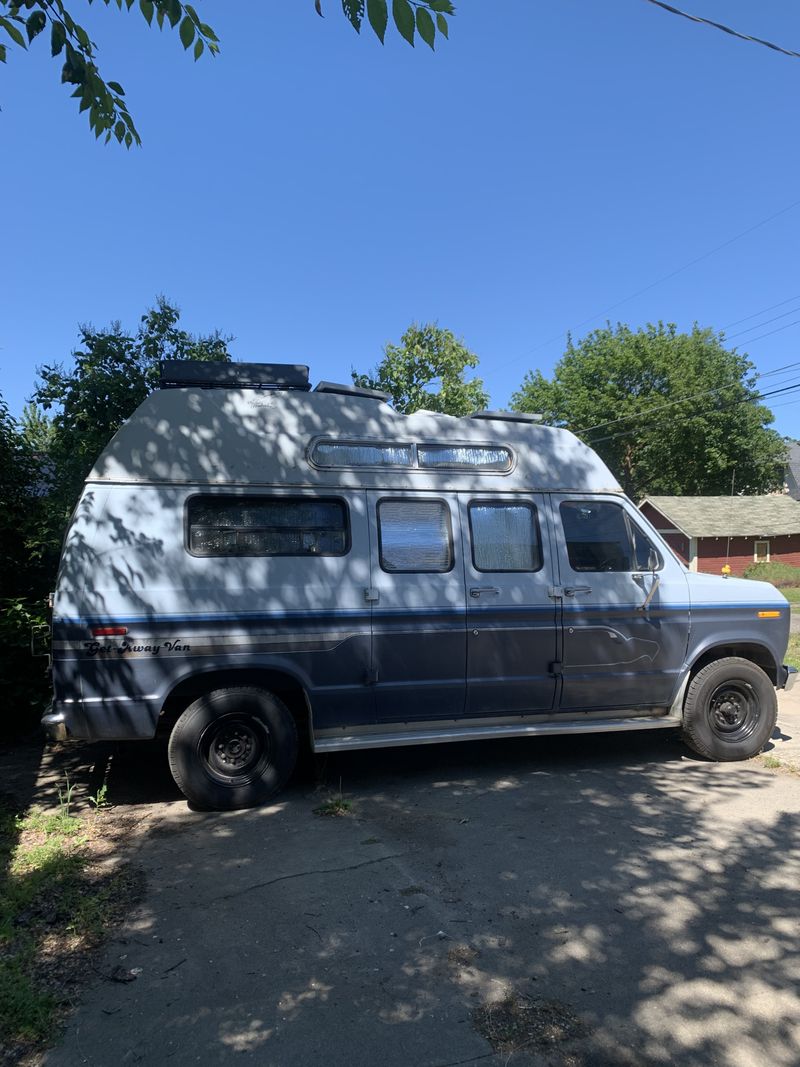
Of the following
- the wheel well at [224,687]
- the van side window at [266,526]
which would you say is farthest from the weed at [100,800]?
the van side window at [266,526]

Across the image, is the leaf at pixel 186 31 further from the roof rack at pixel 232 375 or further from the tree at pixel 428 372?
the tree at pixel 428 372

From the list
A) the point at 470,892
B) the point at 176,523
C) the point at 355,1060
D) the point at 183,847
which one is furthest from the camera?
the point at 176,523

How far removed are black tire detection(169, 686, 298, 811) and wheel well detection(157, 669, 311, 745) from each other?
0.06 meters

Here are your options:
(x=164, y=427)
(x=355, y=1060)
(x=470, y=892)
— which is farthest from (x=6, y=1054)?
(x=164, y=427)

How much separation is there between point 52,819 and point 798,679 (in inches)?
247

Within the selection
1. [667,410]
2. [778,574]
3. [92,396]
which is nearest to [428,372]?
[92,396]

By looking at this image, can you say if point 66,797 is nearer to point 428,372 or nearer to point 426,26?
point 426,26

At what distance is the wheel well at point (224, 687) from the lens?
4941 millimetres

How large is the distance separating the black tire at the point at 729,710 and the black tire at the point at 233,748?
3.36 m

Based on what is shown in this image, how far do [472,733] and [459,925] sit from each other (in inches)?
79.2

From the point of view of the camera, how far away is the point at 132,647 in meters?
4.71

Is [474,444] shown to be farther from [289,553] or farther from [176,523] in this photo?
[176,523]

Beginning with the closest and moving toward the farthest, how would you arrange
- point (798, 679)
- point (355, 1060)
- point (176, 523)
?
point (355, 1060) → point (176, 523) → point (798, 679)

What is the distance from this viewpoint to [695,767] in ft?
19.4
